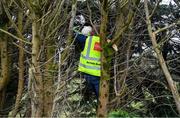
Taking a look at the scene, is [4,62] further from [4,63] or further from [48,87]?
[48,87]

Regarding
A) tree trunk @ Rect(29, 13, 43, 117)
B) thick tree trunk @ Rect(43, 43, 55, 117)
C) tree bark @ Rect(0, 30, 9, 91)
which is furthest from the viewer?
tree bark @ Rect(0, 30, 9, 91)

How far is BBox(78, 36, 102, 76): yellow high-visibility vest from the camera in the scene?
7.86 m

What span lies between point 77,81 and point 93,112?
33.9 inches

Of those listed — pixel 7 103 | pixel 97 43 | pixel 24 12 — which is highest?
pixel 24 12

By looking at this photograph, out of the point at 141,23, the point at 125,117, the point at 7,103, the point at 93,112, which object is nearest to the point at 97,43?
the point at 141,23

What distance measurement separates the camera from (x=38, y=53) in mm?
6578

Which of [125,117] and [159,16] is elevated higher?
[159,16]

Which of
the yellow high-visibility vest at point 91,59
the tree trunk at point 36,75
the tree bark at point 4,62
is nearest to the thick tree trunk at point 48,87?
the tree trunk at point 36,75

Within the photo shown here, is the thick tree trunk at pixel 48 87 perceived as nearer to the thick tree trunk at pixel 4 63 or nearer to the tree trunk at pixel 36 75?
the tree trunk at pixel 36 75

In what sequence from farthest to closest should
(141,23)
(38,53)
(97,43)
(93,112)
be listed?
(93,112) < (141,23) < (97,43) < (38,53)

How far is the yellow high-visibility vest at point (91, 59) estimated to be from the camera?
7863 millimetres

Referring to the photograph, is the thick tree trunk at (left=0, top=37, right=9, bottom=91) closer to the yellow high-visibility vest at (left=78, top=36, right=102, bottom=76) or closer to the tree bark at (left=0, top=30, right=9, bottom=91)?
the tree bark at (left=0, top=30, right=9, bottom=91)

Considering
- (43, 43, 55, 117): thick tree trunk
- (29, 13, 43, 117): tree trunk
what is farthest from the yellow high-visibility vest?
(29, 13, 43, 117): tree trunk

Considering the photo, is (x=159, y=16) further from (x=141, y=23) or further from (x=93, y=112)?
(x=93, y=112)
